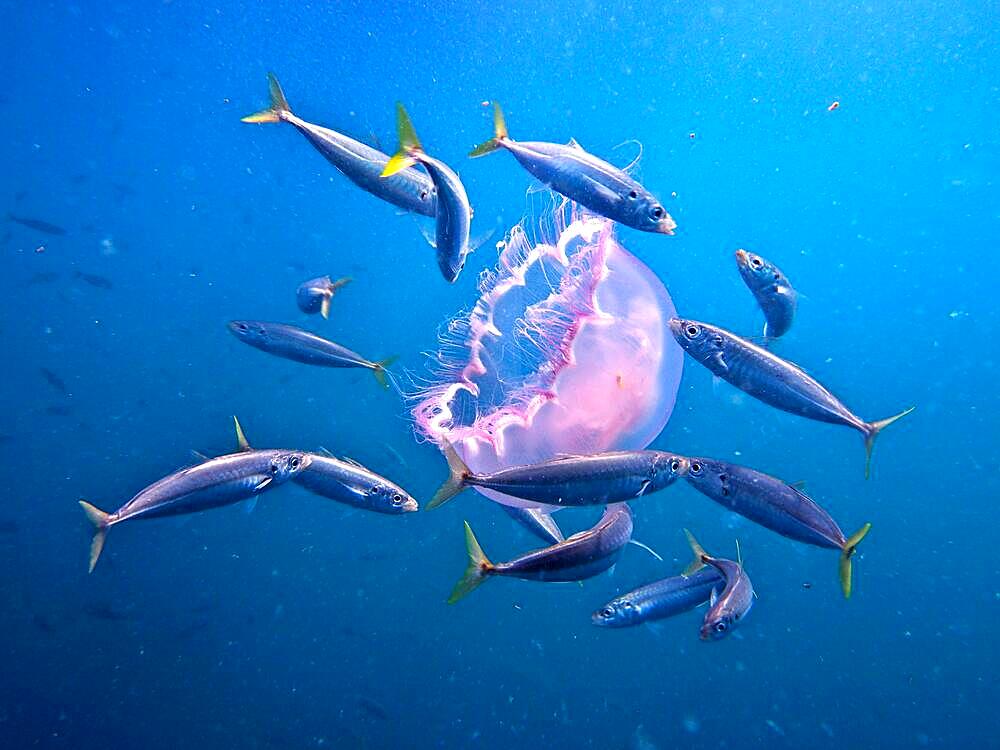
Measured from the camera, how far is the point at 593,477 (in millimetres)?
2963

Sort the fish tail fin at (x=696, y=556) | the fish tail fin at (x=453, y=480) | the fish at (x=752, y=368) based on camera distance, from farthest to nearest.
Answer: the fish tail fin at (x=696, y=556) → the fish at (x=752, y=368) → the fish tail fin at (x=453, y=480)

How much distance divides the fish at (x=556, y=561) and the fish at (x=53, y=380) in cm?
791

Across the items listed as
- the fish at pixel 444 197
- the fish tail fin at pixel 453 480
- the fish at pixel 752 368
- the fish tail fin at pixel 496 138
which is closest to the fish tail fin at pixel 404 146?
the fish at pixel 444 197

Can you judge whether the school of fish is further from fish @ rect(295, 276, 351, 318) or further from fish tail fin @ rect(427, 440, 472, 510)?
fish @ rect(295, 276, 351, 318)

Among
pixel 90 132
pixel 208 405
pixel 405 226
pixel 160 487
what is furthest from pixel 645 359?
pixel 90 132

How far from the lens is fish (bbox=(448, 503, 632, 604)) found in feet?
10.3

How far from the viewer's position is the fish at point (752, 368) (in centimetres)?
318

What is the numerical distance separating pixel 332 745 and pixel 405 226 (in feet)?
23.6

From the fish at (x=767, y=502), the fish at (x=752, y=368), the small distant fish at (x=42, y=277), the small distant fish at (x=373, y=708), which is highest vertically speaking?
the fish at (x=752, y=368)

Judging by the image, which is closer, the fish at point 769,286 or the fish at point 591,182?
the fish at point 591,182

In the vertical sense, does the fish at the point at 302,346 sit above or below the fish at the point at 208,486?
above

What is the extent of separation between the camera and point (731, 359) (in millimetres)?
3186

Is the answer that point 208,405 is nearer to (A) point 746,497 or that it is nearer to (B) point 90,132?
(B) point 90,132

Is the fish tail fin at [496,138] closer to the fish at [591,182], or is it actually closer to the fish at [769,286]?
the fish at [591,182]
